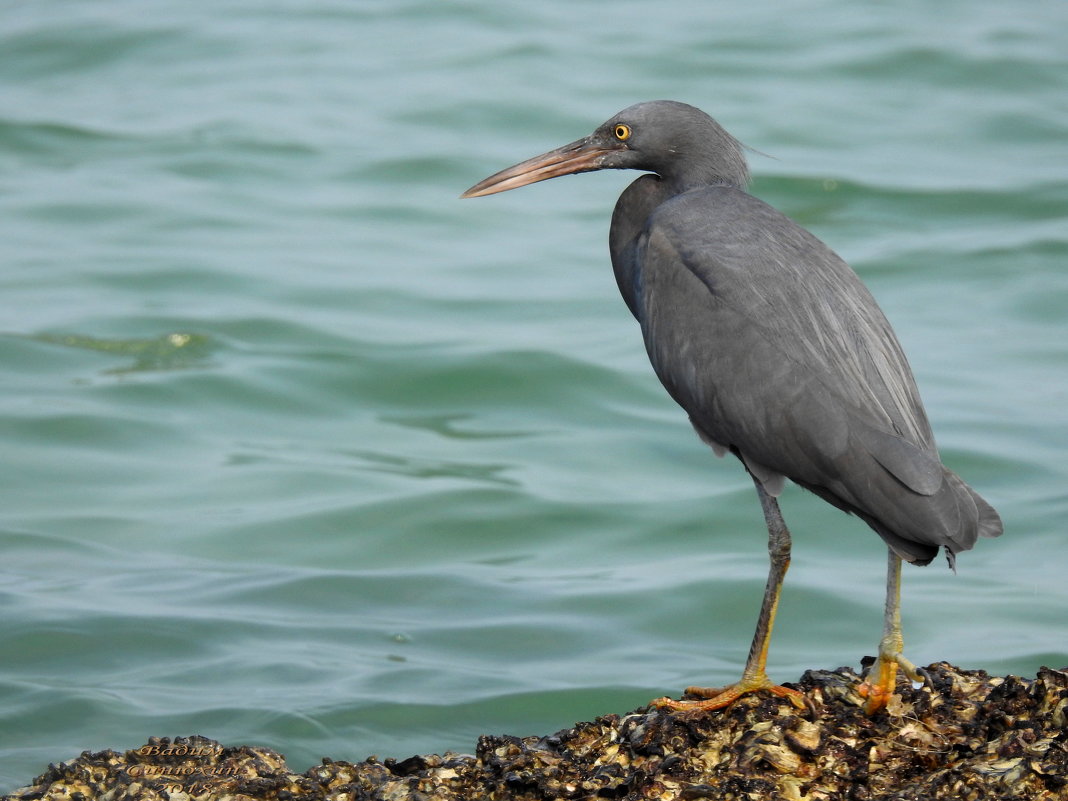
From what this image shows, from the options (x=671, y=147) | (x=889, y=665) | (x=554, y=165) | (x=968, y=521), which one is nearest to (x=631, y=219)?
(x=671, y=147)

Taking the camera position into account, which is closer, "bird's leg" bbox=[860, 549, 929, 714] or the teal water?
"bird's leg" bbox=[860, 549, 929, 714]

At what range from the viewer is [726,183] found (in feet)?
20.8

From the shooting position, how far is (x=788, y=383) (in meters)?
5.39

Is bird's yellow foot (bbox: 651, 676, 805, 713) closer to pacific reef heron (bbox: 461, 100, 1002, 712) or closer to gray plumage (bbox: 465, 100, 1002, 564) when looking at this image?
pacific reef heron (bbox: 461, 100, 1002, 712)

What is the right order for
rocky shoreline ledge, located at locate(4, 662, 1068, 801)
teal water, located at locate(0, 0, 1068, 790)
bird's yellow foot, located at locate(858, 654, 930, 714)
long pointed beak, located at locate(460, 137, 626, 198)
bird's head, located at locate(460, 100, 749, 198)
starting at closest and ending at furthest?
rocky shoreline ledge, located at locate(4, 662, 1068, 801), bird's yellow foot, located at locate(858, 654, 930, 714), bird's head, located at locate(460, 100, 749, 198), long pointed beak, located at locate(460, 137, 626, 198), teal water, located at locate(0, 0, 1068, 790)

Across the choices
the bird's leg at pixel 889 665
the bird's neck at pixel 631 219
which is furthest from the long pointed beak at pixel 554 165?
the bird's leg at pixel 889 665

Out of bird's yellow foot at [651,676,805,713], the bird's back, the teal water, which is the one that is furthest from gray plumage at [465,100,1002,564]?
the teal water

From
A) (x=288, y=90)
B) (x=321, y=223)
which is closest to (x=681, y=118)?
(x=321, y=223)

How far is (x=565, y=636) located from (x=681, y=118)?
3.21m

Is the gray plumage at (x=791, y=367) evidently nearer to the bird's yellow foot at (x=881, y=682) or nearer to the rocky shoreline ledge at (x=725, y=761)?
the bird's yellow foot at (x=881, y=682)

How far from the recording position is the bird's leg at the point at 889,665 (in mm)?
4828

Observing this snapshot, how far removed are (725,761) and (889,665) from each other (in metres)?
0.67

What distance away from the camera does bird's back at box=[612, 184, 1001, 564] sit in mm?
5000

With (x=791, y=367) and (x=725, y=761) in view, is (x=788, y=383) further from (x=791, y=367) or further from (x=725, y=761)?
(x=725, y=761)
